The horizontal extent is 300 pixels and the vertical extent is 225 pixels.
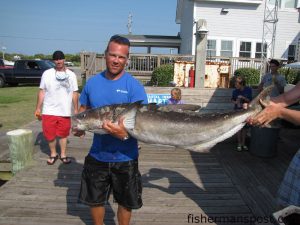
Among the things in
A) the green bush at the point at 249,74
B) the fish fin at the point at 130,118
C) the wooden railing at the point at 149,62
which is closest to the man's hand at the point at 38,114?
the fish fin at the point at 130,118

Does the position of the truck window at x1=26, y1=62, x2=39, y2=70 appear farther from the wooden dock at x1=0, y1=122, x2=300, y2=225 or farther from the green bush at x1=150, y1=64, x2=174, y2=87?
the wooden dock at x1=0, y1=122, x2=300, y2=225

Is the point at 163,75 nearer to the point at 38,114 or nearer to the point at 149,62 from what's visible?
the point at 149,62

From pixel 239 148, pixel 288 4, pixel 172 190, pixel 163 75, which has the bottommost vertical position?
pixel 172 190

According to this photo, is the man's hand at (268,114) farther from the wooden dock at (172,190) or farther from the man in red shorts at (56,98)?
the man in red shorts at (56,98)

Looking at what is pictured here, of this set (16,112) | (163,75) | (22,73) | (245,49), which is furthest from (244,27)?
(16,112)

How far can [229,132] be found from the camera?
3.36 metres

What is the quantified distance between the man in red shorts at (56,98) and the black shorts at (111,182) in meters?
2.88

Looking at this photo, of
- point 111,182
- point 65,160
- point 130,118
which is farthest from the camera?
point 65,160

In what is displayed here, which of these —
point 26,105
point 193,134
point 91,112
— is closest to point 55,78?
point 91,112

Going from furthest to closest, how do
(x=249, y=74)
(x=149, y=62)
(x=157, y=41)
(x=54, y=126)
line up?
(x=157, y=41)
(x=149, y=62)
(x=249, y=74)
(x=54, y=126)

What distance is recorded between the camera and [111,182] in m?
3.60

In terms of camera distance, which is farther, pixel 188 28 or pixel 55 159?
pixel 188 28

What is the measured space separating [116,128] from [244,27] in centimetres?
2165

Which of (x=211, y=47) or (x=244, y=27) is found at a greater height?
(x=244, y=27)
